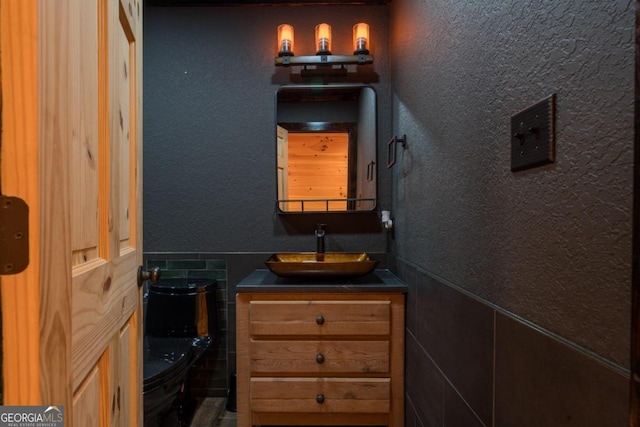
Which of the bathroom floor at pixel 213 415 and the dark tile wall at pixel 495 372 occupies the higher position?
the dark tile wall at pixel 495 372

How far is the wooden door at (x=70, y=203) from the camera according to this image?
0.45m

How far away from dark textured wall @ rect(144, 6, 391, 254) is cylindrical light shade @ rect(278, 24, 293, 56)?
0.10 meters

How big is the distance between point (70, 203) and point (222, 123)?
165cm

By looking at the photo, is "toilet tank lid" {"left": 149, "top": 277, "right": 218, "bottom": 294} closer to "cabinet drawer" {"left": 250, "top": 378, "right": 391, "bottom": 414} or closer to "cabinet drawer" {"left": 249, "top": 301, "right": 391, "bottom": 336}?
"cabinet drawer" {"left": 249, "top": 301, "right": 391, "bottom": 336}

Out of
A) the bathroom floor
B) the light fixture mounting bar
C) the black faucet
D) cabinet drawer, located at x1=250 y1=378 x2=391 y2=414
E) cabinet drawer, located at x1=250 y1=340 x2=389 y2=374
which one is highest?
the light fixture mounting bar

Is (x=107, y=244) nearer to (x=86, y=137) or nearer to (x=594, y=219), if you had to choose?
(x=86, y=137)

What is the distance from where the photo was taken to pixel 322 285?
62.7 inches

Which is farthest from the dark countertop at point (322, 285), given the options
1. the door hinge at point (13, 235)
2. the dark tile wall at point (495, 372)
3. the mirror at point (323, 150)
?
the door hinge at point (13, 235)

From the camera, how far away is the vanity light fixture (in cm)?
197

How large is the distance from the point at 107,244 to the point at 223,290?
1.39 meters

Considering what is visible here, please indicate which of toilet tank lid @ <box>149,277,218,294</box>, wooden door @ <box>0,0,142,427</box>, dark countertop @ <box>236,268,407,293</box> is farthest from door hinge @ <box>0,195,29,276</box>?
toilet tank lid @ <box>149,277,218,294</box>

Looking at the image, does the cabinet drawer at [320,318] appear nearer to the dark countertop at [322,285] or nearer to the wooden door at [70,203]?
the dark countertop at [322,285]

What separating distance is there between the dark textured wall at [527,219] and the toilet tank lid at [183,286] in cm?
124

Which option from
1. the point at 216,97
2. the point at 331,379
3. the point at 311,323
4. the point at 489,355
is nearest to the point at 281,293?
the point at 311,323
